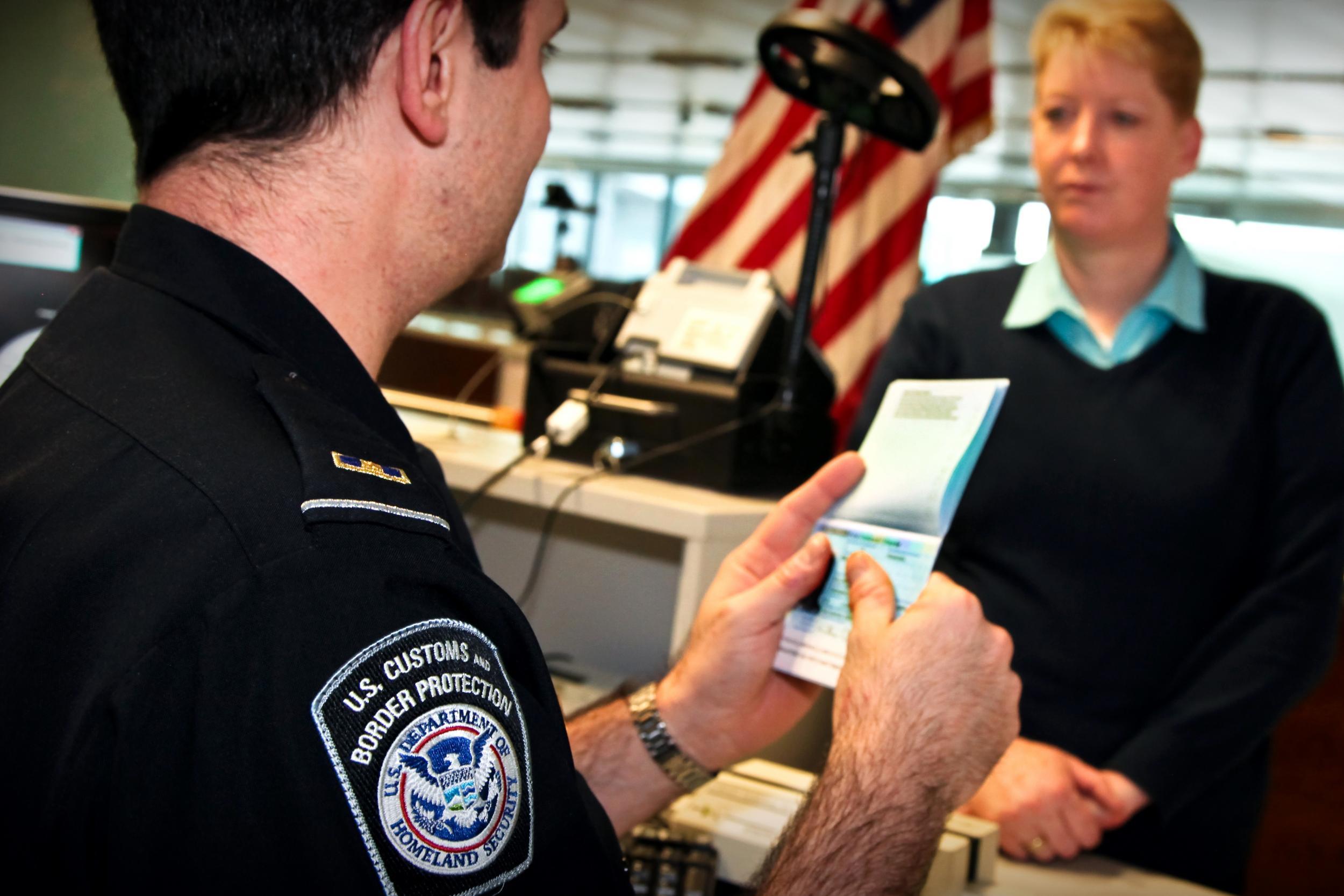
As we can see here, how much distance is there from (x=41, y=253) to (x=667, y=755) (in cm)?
84

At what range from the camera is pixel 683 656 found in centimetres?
97

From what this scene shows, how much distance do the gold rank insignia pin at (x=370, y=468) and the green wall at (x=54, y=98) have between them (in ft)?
1.37

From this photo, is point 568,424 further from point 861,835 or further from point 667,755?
point 861,835

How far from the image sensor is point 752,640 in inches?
36.0

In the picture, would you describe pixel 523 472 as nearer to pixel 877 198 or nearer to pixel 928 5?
pixel 877 198

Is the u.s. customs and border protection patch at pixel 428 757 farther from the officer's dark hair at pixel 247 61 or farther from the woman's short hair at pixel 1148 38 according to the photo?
the woman's short hair at pixel 1148 38

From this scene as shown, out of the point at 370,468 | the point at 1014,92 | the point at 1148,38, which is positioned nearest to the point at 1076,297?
the point at 1148,38

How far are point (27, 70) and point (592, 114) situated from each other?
8.22 m

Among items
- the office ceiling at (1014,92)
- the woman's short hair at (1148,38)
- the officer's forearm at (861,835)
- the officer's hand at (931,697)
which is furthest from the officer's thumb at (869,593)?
the office ceiling at (1014,92)

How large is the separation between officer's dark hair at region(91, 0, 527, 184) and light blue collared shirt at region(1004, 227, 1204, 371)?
0.88 m

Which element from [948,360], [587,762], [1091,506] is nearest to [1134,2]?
[948,360]

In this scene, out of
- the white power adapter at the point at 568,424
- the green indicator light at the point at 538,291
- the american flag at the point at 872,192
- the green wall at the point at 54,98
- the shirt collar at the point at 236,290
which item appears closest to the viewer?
the shirt collar at the point at 236,290

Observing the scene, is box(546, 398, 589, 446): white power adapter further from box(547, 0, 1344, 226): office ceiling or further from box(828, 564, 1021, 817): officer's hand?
box(547, 0, 1344, 226): office ceiling

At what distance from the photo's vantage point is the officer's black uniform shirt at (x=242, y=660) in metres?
0.44
